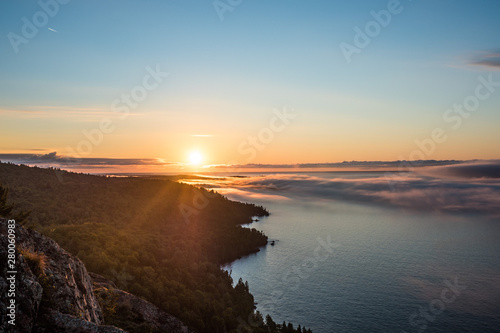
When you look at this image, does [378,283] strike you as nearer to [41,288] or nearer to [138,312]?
[138,312]

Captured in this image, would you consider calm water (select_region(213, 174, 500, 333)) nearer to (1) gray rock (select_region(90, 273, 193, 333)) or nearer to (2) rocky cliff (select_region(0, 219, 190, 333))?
(1) gray rock (select_region(90, 273, 193, 333))

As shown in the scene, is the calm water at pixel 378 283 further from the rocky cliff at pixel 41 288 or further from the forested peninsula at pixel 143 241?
the rocky cliff at pixel 41 288

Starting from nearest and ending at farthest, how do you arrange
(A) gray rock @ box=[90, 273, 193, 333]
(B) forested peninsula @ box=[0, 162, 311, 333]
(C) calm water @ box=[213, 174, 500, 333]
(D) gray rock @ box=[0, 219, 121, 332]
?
(D) gray rock @ box=[0, 219, 121, 332] → (A) gray rock @ box=[90, 273, 193, 333] → (B) forested peninsula @ box=[0, 162, 311, 333] → (C) calm water @ box=[213, 174, 500, 333]

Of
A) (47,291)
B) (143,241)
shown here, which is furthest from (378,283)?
(47,291)

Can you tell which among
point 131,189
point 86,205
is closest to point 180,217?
point 131,189

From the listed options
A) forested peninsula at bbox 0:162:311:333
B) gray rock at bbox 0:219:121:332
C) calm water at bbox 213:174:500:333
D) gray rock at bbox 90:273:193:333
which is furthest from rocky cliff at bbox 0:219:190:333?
calm water at bbox 213:174:500:333
